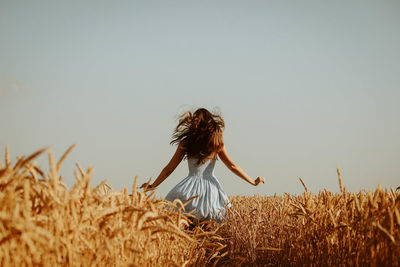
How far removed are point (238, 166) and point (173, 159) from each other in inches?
35.4

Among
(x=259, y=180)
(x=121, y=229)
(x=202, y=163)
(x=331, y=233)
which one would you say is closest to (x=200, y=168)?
(x=202, y=163)

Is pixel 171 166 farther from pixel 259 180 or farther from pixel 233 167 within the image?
pixel 259 180

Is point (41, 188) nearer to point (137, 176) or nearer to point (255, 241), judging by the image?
point (137, 176)

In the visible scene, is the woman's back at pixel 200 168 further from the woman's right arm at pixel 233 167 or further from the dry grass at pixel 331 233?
the dry grass at pixel 331 233

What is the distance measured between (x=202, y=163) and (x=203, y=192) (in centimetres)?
41

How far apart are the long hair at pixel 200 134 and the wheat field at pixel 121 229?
1.50 m

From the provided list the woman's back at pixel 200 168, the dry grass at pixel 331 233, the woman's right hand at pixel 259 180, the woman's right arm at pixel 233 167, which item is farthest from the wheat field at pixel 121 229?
the woman's back at pixel 200 168

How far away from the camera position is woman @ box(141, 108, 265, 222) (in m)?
4.18

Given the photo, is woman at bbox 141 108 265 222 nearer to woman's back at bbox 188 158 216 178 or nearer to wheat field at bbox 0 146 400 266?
woman's back at bbox 188 158 216 178

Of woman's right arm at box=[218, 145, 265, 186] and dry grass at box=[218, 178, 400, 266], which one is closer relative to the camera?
dry grass at box=[218, 178, 400, 266]

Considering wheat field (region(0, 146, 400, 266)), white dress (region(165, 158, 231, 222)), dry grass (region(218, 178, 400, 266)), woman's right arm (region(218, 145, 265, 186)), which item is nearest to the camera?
wheat field (region(0, 146, 400, 266))

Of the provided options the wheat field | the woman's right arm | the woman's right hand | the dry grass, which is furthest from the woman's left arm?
the wheat field

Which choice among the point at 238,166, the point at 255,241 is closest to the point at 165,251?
the point at 255,241

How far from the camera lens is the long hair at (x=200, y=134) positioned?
4.29m
